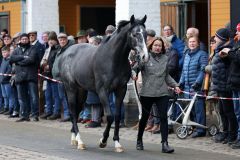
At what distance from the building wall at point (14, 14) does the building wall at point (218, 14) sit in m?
9.31

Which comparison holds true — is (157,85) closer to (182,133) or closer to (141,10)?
(182,133)

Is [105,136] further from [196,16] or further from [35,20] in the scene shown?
[35,20]

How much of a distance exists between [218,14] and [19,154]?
8.58 metres

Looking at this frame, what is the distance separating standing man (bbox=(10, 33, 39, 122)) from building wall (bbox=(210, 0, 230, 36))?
4687mm

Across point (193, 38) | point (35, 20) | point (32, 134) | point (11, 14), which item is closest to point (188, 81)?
point (193, 38)

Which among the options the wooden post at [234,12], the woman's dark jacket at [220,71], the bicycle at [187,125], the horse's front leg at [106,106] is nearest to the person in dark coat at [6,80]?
the bicycle at [187,125]

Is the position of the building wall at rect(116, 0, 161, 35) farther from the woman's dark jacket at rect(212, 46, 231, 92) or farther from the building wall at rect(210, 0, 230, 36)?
the woman's dark jacket at rect(212, 46, 231, 92)

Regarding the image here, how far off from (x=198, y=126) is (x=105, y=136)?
2.39m

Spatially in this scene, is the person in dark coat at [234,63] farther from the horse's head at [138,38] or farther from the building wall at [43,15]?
the building wall at [43,15]

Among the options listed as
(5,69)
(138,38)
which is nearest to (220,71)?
(138,38)

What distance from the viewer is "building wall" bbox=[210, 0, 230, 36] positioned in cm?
1894

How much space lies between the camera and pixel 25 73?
18.3 meters

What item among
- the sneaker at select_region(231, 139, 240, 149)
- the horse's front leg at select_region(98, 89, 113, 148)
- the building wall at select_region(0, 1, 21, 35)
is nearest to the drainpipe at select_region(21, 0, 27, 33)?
the building wall at select_region(0, 1, 21, 35)

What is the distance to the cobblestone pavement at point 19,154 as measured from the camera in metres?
11.9
